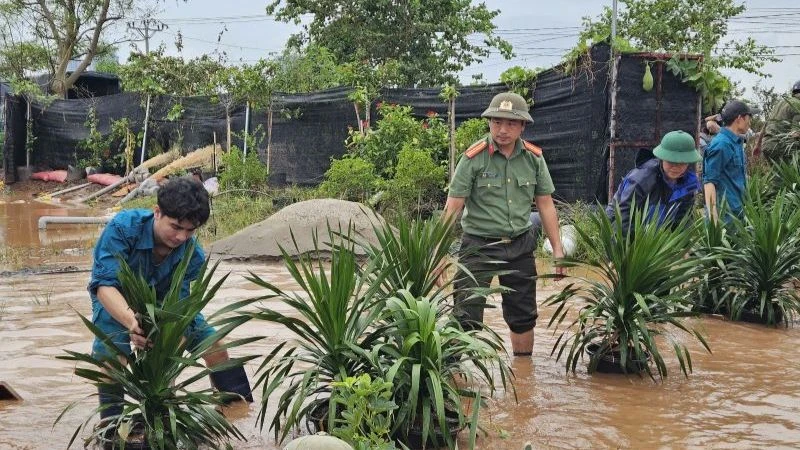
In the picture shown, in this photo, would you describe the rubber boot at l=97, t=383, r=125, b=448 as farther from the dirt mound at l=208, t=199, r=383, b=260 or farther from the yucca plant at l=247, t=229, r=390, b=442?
the dirt mound at l=208, t=199, r=383, b=260

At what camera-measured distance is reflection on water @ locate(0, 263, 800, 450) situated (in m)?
4.39

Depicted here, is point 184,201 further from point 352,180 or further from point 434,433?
point 352,180

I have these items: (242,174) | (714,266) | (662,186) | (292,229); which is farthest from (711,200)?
(242,174)

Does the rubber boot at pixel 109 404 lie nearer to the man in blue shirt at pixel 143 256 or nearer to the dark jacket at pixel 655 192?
the man in blue shirt at pixel 143 256

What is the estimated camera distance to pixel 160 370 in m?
3.83

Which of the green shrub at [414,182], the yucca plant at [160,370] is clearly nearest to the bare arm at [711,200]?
the yucca plant at [160,370]

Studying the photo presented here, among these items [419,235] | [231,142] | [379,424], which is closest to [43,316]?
[419,235]

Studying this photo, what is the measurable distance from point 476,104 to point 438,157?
3.29ft

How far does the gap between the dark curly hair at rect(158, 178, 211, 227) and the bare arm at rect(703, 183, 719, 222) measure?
4.35 meters

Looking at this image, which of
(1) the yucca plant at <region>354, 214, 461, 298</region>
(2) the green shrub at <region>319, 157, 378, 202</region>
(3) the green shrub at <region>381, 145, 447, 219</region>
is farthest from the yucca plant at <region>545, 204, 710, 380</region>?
(2) the green shrub at <region>319, 157, 378, 202</region>

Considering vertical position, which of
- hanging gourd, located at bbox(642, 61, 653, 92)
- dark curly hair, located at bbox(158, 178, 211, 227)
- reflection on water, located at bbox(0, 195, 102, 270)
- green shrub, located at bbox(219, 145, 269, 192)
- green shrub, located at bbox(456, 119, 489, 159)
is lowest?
reflection on water, located at bbox(0, 195, 102, 270)

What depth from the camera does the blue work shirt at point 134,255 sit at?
3.99m

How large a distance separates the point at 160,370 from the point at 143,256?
0.61 metres

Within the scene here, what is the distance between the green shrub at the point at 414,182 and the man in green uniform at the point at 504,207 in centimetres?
658
